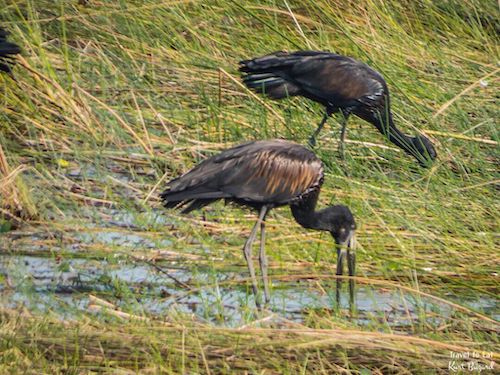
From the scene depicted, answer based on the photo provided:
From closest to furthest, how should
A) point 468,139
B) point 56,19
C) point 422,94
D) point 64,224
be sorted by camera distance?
1. point 64,224
2. point 468,139
3. point 422,94
4. point 56,19

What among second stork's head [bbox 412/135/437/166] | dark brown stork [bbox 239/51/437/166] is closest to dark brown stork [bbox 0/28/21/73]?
dark brown stork [bbox 239/51/437/166]

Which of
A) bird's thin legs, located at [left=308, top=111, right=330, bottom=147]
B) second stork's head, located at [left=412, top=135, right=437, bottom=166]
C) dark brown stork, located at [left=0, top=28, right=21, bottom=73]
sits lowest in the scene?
bird's thin legs, located at [left=308, top=111, right=330, bottom=147]

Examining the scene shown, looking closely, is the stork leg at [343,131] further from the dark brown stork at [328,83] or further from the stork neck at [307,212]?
the stork neck at [307,212]

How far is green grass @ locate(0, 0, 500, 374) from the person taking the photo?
16.6 feet

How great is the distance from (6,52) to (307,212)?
2325 millimetres

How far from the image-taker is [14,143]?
805 cm

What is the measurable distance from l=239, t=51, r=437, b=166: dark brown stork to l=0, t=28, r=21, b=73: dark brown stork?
1.35 metres

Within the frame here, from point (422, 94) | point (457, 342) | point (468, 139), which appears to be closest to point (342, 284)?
point (457, 342)

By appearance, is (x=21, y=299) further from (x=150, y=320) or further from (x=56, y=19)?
(x=56, y=19)

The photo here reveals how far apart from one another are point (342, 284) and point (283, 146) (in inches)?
30.8

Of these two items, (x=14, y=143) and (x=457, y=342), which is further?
(x=14, y=143)

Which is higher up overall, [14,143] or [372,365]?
[372,365]

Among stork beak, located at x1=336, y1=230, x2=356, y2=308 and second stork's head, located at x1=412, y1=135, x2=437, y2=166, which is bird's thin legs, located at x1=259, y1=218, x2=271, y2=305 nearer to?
stork beak, located at x1=336, y1=230, x2=356, y2=308

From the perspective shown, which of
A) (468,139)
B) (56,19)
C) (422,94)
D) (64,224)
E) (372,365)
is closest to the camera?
(372,365)
